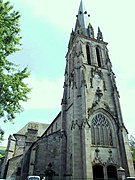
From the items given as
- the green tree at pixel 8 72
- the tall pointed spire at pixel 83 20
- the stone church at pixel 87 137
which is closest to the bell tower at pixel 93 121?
the stone church at pixel 87 137

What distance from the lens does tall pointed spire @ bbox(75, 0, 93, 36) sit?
33875mm

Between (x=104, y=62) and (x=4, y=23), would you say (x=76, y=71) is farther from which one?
(x=4, y=23)

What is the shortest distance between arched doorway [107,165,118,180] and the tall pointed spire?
2456 cm

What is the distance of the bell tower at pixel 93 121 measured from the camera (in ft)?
59.8

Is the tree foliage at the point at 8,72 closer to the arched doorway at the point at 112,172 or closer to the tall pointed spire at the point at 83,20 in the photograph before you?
A: the arched doorway at the point at 112,172

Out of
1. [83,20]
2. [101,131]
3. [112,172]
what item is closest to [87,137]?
[101,131]

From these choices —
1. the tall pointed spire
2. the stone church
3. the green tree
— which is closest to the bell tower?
the stone church

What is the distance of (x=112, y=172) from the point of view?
18.6 meters

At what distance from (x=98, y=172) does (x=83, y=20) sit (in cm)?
3027

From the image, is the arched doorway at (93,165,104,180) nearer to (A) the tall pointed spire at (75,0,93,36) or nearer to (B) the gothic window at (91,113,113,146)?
(B) the gothic window at (91,113,113,146)

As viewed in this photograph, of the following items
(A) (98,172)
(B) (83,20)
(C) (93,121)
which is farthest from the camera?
(B) (83,20)

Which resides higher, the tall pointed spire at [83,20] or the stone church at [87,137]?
the tall pointed spire at [83,20]

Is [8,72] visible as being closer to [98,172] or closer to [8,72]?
[8,72]

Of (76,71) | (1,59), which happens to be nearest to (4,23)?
(1,59)
